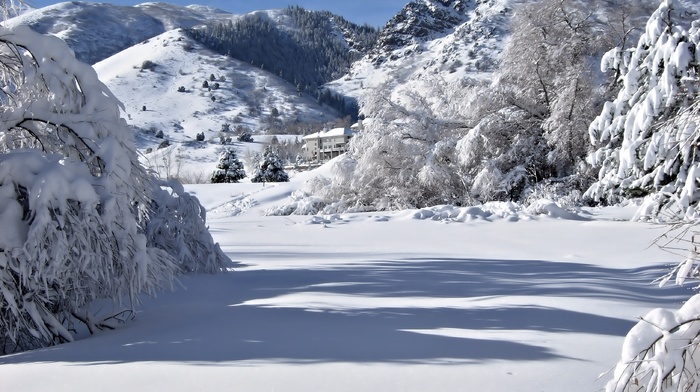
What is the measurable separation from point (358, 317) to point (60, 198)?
2360mm

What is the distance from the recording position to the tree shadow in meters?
3.05

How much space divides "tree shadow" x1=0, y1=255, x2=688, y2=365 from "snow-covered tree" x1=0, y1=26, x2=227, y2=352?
520 mm

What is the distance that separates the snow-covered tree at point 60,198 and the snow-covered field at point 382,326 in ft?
1.78

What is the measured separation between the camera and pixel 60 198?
4.10 meters

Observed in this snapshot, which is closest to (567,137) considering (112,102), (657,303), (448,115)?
(448,115)

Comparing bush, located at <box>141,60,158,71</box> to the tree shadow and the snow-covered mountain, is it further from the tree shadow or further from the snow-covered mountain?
the tree shadow

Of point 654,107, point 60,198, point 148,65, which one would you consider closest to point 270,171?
point 654,107

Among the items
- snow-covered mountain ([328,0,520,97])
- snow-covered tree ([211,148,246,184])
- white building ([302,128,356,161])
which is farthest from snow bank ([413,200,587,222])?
white building ([302,128,356,161])

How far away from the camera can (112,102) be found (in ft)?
15.9

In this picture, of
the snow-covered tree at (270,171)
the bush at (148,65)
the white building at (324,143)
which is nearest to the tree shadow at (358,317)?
the snow-covered tree at (270,171)

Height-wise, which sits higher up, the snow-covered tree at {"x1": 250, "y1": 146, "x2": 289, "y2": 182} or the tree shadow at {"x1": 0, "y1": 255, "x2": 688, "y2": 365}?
the tree shadow at {"x1": 0, "y1": 255, "x2": 688, "y2": 365}

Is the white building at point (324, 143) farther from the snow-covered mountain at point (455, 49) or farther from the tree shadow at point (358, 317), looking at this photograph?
the tree shadow at point (358, 317)

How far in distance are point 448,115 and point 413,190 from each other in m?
3.00

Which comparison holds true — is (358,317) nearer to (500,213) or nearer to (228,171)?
(500,213)
